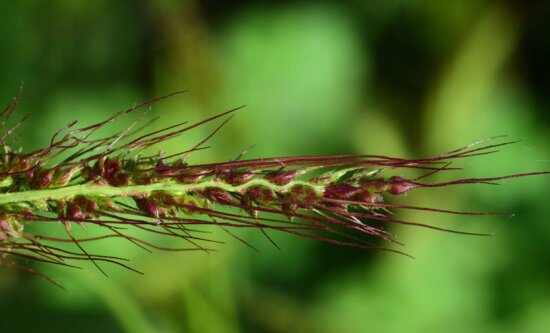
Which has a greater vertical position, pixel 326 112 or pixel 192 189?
pixel 326 112

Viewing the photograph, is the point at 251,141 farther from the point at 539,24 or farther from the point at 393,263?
the point at 539,24

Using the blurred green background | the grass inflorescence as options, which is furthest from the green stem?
the blurred green background

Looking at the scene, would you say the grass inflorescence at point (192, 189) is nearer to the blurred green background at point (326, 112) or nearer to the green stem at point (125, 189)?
the green stem at point (125, 189)

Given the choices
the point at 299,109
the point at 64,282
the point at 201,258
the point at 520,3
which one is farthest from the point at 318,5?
the point at 64,282

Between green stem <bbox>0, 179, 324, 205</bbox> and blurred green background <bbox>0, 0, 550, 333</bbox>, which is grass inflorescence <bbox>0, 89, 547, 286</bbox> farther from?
blurred green background <bbox>0, 0, 550, 333</bbox>

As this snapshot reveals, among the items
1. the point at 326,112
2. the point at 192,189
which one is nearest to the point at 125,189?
the point at 192,189

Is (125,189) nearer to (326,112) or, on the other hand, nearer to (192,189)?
(192,189)

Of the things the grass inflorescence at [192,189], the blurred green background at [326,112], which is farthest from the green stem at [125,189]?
the blurred green background at [326,112]

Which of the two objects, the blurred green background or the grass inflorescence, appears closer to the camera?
the grass inflorescence
